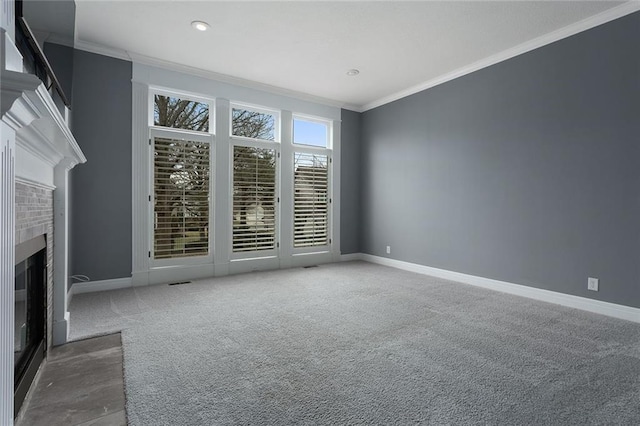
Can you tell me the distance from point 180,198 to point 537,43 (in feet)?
14.7

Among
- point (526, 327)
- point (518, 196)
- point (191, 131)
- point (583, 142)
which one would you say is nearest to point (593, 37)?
point (583, 142)

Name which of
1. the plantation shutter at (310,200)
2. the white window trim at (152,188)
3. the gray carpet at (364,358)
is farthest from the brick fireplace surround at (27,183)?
the plantation shutter at (310,200)

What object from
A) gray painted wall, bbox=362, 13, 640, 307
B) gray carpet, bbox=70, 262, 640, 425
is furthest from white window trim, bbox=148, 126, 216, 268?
gray painted wall, bbox=362, 13, 640, 307

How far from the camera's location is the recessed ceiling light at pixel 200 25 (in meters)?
3.15

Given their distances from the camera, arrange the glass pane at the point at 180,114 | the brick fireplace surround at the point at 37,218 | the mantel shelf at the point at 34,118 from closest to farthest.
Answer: the mantel shelf at the point at 34,118
the brick fireplace surround at the point at 37,218
the glass pane at the point at 180,114

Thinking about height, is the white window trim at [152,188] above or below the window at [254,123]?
below

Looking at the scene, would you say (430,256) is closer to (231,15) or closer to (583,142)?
(583,142)

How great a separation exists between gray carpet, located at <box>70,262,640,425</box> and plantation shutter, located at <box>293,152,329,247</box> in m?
1.77

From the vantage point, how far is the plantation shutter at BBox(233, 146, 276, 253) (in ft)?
15.3

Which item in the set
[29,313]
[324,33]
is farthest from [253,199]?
[29,313]

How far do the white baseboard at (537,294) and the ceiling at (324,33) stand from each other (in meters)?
2.69

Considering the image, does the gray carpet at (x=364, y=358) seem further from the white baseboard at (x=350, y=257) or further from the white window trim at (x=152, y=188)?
the white baseboard at (x=350, y=257)

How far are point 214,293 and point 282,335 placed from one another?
1.45 m

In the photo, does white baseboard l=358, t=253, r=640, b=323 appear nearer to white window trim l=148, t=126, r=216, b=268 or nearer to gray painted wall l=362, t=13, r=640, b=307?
gray painted wall l=362, t=13, r=640, b=307
